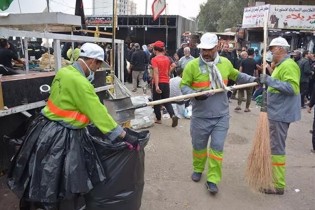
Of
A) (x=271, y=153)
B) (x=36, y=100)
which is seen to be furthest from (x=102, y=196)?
(x=271, y=153)

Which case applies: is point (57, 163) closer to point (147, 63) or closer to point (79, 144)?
point (79, 144)

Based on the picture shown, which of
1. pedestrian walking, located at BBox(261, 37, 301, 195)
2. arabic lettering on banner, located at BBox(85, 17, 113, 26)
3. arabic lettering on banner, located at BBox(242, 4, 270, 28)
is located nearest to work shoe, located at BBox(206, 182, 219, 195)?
pedestrian walking, located at BBox(261, 37, 301, 195)

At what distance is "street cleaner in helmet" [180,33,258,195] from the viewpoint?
13.5 ft

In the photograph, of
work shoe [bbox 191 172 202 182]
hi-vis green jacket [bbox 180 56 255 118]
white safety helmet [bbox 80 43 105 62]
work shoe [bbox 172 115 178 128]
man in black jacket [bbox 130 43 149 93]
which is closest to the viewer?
white safety helmet [bbox 80 43 105 62]

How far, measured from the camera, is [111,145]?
9.76 ft

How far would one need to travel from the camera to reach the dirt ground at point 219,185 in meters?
3.92

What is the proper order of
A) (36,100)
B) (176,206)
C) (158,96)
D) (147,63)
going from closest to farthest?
(176,206), (36,100), (158,96), (147,63)

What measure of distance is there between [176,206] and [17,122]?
2180mm

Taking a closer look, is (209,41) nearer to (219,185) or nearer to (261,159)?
(261,159)

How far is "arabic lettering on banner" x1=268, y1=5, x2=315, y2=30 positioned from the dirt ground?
12350 mm

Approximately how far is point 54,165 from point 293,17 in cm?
1754

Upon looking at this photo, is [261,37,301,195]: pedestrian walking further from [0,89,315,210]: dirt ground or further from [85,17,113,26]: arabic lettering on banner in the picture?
[85,17,113,26]: arabic lettering on banner

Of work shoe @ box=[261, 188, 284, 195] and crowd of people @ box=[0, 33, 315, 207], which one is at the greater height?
crowd of people @ box=[0, 33, 315, 207]

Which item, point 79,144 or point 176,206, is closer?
point 79,144
